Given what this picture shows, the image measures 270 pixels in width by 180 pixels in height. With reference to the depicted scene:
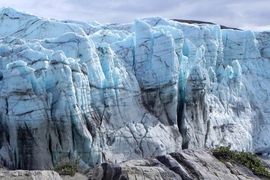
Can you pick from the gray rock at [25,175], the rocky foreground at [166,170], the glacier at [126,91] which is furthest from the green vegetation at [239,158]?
the glacier at [126,91]

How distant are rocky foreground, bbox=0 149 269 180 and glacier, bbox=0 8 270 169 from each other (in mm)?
5990

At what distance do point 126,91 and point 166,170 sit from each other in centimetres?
880

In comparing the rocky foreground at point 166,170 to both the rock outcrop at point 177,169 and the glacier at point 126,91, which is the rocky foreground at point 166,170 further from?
the glacier at point 126,91

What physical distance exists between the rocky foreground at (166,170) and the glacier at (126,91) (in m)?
5.99

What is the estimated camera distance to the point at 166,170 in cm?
769

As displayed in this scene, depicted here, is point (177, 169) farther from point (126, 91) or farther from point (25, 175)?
point (126, 91)

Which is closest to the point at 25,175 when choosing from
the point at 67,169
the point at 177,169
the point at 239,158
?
the point at 67,169

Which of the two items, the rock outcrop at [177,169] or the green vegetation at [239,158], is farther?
the green vegetation at [239,158]

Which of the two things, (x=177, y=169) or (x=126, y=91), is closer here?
(x=177, y=169)

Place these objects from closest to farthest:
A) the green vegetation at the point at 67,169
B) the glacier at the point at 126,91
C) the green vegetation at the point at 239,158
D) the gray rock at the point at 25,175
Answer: the gray rock at the point at 25,175 < the green vegetation at the point at 67,169 < the green vegetation at the point at 239,158 < the glacier at the point at 126,91

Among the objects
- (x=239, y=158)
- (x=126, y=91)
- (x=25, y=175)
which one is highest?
(x=126, y=91)

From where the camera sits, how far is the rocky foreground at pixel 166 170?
7.13 meters

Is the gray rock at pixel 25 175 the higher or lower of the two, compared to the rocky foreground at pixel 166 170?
higher

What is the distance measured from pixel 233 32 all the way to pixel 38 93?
1215cm
